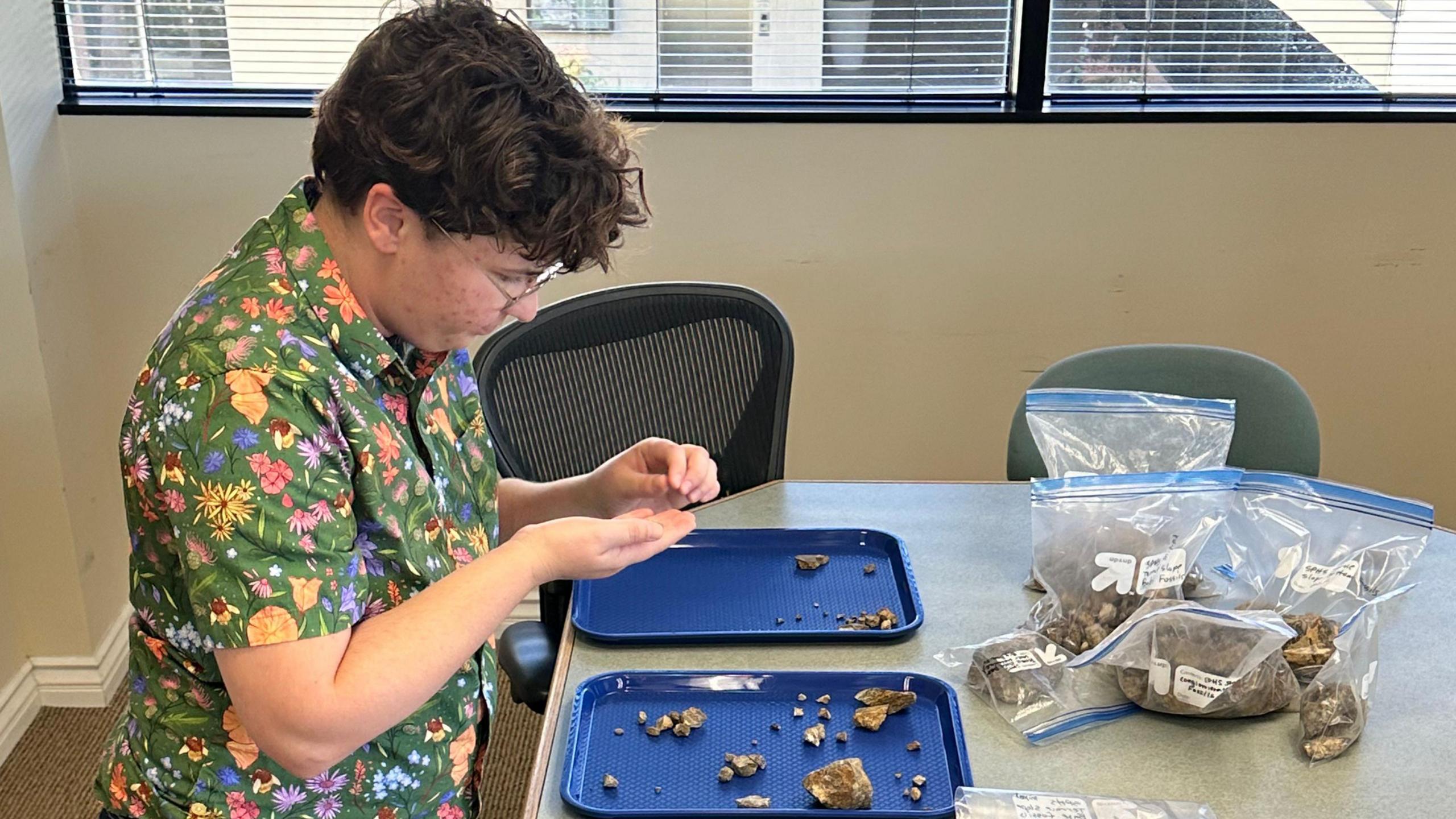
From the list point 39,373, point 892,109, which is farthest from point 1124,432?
point 39,373

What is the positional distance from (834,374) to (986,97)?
651mm

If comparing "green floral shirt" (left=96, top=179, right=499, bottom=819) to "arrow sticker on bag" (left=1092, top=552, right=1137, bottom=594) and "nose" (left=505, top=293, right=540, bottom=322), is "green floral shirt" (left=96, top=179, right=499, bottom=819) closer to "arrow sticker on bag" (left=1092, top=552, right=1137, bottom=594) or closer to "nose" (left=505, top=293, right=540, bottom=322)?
"nose" (left=505, top=293, right=540, bottom=322)

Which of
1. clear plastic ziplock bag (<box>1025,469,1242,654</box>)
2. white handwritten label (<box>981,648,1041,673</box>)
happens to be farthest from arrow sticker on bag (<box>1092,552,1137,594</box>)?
white handwritten label (<box>981,648,1041,673</box>)

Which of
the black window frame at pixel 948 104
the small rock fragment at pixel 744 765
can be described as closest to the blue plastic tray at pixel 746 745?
the small rock fragment at pixel 744 765

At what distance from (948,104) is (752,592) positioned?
1419mm

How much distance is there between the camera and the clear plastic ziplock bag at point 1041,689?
1.19m

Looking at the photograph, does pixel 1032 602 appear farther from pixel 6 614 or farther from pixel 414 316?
pixel 6 614

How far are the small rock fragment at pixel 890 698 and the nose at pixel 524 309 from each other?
0.50m

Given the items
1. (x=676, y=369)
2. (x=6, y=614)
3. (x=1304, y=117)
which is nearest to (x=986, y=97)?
(x=1304, y=117)

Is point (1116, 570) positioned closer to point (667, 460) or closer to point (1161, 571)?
point (1161, 571)

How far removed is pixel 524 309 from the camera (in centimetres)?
110

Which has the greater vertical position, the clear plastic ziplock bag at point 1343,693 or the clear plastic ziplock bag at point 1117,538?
the clear plastic ziplock bag at point 1117,538

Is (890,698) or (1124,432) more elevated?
(1124,432)

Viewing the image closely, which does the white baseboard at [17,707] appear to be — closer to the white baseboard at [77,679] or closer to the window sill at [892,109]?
the white baseboard at [77,679]
